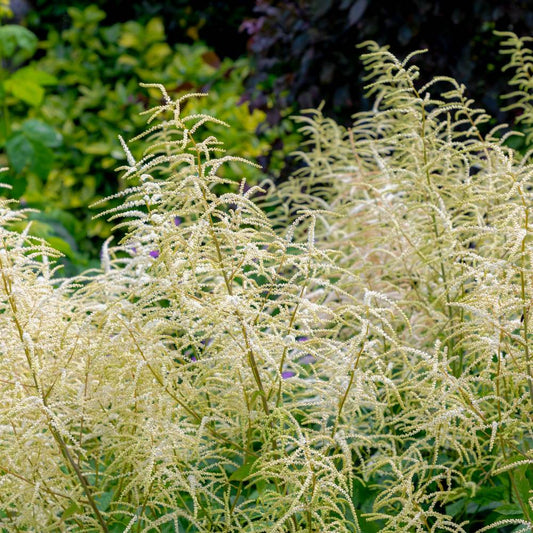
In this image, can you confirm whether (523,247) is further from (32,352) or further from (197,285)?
(32,352)

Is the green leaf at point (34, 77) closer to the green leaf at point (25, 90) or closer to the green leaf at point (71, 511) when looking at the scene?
the green leaf at point (25, 90)

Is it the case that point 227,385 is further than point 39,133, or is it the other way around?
point 39,133

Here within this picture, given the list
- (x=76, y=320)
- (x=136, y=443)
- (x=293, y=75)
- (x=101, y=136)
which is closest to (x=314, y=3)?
(x=293, y=75)

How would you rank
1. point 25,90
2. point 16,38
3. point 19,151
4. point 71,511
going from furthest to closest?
point 25,90 < point 16,38 < point 19,151 < point 71,511

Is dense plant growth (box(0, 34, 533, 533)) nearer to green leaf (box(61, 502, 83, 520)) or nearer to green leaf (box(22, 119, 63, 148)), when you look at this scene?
green leaf (box(61, 502, 83, 520))

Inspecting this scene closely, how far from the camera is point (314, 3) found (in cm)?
406

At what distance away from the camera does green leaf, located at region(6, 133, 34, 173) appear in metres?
4.36

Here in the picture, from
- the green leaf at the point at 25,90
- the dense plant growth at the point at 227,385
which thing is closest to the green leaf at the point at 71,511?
the dense plant growth at the point at 227,385

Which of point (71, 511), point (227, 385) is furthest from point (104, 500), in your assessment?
point (227, 385)

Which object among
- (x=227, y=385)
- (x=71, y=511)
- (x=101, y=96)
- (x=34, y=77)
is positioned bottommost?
(x=101, y=96)

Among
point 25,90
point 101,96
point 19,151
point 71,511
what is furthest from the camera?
point 101,96

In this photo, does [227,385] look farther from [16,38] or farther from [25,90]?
[25,90]

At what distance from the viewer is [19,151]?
14.5 feet

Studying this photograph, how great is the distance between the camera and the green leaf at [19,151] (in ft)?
14.3
